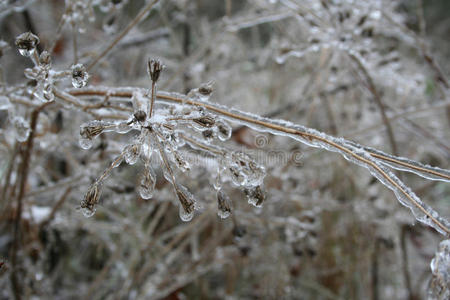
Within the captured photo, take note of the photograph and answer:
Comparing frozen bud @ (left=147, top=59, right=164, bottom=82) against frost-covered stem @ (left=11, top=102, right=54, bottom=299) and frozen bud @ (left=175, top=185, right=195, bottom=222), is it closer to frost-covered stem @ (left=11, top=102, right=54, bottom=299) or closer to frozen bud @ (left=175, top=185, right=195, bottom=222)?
frozen bud @ (left=175, top=185, right=195, bottom=222)

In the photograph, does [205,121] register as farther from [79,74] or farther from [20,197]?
[20,197]

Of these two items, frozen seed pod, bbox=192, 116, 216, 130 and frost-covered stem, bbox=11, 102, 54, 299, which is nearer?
frozen seed pod, bbox=192, 116, 216, 130

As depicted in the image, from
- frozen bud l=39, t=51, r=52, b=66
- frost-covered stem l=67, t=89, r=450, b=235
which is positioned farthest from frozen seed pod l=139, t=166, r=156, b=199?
frozen bud l=39, t=51, r=52, b=66

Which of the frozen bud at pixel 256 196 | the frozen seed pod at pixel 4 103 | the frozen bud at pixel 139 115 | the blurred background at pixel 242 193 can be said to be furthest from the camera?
the blurred background at pixel 242 193

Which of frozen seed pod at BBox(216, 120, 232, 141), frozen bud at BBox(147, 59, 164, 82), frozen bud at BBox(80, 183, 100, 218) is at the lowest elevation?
frozen bud at BBox(80, 183, 100, 218)

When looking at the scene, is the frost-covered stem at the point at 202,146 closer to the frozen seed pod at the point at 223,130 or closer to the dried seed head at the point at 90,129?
the frozen seed pod at the point at 223,130

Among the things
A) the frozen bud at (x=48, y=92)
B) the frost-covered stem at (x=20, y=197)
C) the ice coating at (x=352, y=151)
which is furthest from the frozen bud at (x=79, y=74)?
the frost-covered stem at (x=20, y=197)
